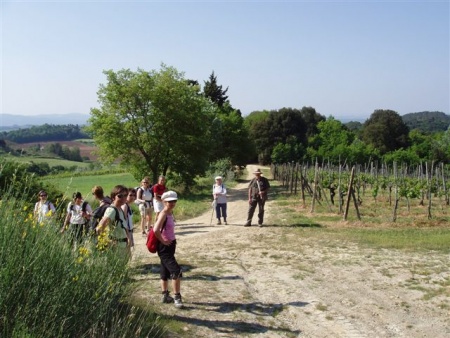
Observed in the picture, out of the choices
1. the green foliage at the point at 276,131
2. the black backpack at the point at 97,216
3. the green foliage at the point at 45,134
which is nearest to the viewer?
the black backpack at the point at 97,216

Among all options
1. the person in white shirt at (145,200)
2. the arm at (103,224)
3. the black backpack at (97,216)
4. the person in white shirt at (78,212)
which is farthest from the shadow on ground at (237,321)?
the person in white shirt at (145,200)

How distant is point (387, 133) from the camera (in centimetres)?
7325

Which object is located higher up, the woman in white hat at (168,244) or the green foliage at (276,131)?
the green foliage at (276,131)

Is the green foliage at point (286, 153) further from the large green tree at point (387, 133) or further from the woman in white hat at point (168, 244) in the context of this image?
the woman in white hat at point (168, 244)

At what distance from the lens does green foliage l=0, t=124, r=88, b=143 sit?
214 ft

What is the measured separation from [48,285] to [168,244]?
2386 mm

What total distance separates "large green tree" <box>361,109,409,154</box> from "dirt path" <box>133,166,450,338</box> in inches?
2594

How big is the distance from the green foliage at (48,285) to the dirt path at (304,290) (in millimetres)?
1191

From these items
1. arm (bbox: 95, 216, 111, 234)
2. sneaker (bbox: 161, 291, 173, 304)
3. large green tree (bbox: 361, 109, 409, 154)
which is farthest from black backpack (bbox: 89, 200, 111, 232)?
large green tree (bbox: 361, 109, 409, 154)

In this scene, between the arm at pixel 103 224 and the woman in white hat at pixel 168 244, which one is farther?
the arm at pixel 103 224

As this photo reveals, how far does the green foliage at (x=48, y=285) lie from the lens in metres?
4.02

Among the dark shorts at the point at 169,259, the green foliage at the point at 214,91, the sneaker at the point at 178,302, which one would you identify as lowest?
the sneaker at the point at 178,302

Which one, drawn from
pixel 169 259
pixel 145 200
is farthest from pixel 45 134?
pixel 169 259

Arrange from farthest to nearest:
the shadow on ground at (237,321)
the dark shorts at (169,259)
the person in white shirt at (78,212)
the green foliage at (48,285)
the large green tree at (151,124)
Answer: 1. the large green tree at (151,124)
2. the person in white shirt at (78,212)
3. the dark shorts at (169,259)
4. the shadow on ground at (237,321)
5. the green foliage at (48,285)
